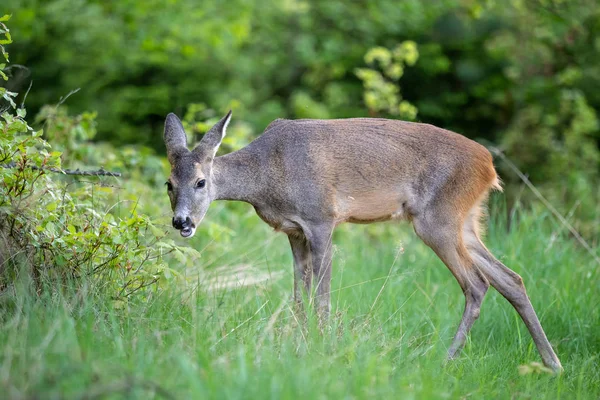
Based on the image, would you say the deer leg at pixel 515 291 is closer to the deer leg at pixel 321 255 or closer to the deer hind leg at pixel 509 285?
the deer hind leg at pixel 509 285

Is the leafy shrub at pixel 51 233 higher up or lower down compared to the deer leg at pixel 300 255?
higher up

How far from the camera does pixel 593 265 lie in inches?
316

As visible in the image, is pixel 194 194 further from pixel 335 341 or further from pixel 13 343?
pixel 13 343

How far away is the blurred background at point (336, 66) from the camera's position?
12688mm

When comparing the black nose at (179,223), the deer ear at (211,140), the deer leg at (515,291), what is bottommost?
the deer leg at (515,291)

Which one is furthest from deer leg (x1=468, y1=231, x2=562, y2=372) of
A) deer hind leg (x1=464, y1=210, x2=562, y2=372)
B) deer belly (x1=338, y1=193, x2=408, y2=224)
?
deer belly (x1=338, y1=193, x2=408, y2=224)

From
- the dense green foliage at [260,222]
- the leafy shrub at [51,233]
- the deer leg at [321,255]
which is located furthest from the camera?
the deer leg at [321,255]

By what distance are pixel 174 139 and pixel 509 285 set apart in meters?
2.82

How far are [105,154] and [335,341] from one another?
527 centimetres

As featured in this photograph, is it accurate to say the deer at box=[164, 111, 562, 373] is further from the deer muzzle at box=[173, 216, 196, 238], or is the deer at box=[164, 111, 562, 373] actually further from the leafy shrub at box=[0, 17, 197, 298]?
the leafy shrub at box=[0, 17, 197, 298]

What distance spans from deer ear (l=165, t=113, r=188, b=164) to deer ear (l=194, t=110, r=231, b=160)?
13 centimetres

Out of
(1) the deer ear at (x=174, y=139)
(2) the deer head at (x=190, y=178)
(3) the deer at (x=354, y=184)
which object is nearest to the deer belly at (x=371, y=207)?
(3) the deer at (x=354, y=184)

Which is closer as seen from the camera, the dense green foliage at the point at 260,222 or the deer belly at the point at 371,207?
the dense green foliage at the point at 260,222

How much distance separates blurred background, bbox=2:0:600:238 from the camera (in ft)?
41.6
